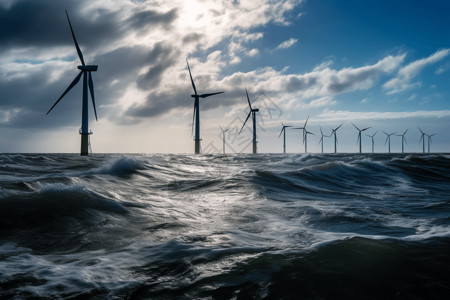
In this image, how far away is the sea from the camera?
3.68 metres

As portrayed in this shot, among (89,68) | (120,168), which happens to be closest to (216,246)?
(120,168)

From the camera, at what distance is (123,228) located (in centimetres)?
678

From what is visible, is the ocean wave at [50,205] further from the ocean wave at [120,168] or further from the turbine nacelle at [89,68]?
the turbine nacelle at [89,68]

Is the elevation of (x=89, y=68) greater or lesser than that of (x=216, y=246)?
greater

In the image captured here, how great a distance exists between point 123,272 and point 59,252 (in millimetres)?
1626

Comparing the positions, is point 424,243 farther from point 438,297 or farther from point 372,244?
point 438,297

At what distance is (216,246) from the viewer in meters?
5.39

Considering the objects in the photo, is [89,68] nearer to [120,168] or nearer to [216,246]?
[120,168]

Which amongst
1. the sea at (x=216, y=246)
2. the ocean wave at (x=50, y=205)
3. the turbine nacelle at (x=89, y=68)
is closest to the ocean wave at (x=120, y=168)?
the sea at (x=216, y=246)

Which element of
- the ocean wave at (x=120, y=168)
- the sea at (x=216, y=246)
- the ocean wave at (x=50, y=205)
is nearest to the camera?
the sea at (x=216, y=246)

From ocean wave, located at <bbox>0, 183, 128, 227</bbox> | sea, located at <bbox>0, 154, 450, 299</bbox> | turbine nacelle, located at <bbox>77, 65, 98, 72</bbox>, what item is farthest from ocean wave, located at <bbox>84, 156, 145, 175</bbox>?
turbine nacelle, located at <bbox>77, 65, 98, 72</bbox>

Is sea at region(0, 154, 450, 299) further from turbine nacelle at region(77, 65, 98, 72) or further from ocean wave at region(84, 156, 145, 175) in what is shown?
turbine nacelle at region(77, 65, 98, 72)

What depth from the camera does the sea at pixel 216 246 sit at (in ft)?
12.1

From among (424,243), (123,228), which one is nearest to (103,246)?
(123,228)
